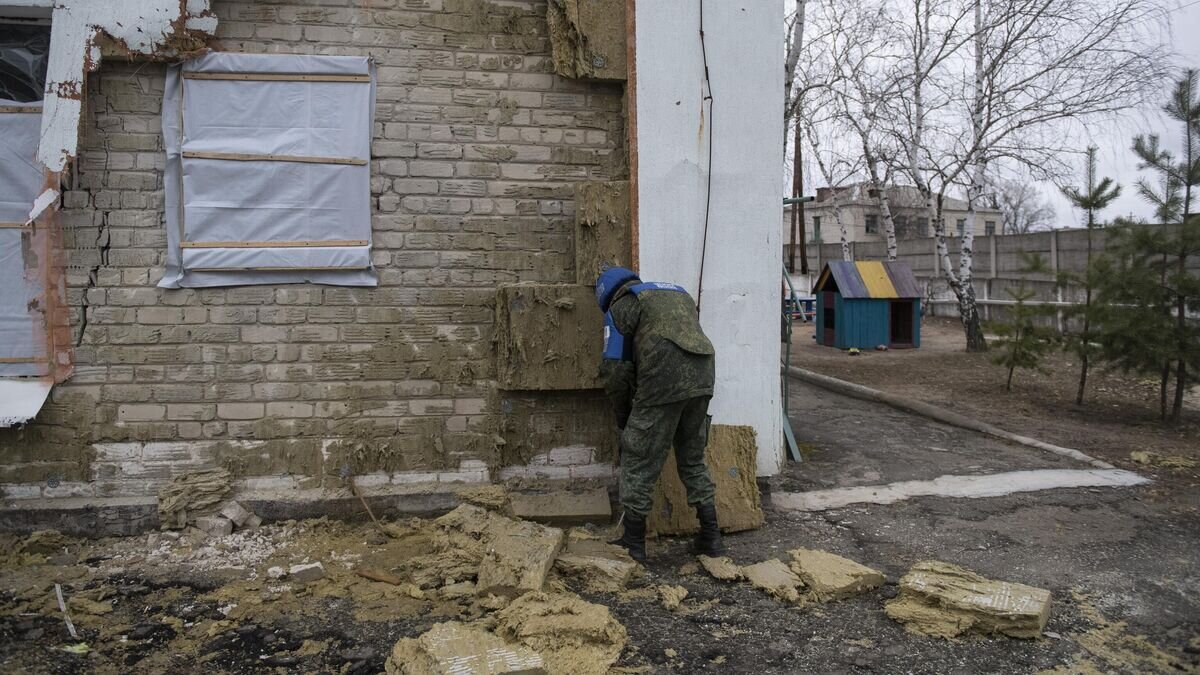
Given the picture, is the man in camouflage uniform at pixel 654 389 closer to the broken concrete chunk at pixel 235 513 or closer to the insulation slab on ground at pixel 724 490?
the insulation slab on ground at pixel 724 490

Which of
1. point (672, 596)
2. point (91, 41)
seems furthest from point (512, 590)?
point (91, 41)

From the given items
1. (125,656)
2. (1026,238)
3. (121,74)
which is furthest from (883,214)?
(125,656)

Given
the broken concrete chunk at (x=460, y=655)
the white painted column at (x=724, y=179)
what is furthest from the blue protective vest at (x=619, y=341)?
the broken concrete chunk at (x=460, y=655)

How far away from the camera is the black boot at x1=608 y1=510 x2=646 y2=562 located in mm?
4512

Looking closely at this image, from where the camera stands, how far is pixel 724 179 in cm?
546

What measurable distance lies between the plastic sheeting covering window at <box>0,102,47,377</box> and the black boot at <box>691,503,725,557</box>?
13.8 ft

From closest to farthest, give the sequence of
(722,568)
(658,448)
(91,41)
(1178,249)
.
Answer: (722,568) → (658,448) → (91,41) → (1178,249)

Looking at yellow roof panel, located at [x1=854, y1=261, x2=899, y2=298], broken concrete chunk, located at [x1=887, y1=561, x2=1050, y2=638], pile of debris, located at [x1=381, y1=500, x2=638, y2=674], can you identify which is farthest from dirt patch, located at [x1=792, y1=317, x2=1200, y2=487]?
pile of debris, located at [x1=381, y1=500, x2=638, y2=674]

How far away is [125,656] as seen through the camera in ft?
11.2

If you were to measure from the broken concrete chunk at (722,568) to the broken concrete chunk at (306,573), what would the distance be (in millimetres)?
2121

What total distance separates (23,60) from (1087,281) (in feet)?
31.5

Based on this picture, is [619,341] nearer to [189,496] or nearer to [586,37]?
[586,37]

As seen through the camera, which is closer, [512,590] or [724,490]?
[512,590]

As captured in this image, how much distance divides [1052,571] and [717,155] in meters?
3.25
